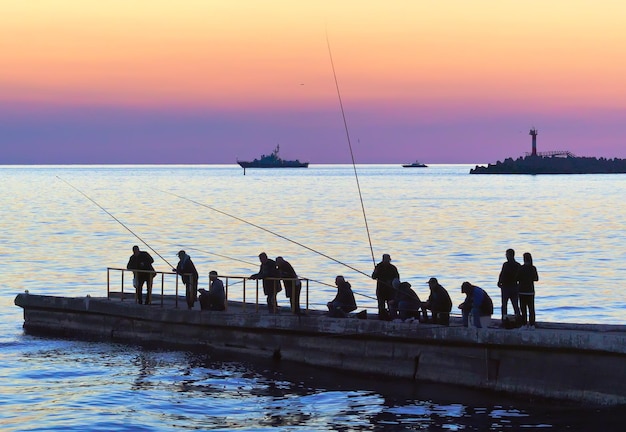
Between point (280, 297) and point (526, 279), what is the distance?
15152 millimetres

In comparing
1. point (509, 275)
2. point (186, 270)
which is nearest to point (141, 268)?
point (186, 270)

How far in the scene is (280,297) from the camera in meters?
34.4

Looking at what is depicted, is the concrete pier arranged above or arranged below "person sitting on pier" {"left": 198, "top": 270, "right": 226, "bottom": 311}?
below

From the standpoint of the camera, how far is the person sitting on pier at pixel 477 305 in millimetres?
19734

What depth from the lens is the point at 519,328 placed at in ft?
64.7

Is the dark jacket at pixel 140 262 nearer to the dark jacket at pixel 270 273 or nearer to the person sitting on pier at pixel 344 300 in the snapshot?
the dark jacket at pixel 270 273

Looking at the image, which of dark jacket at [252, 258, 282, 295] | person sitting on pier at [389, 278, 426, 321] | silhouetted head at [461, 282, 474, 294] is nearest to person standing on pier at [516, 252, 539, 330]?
silhouetted head at [461, 282, 474, 294]

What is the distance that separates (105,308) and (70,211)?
3318 inches

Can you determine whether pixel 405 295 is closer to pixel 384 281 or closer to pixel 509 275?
pixel 384 281

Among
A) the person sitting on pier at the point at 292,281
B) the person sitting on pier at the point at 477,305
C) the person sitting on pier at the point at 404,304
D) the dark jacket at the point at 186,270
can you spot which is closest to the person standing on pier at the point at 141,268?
the dark jacket at the point at 186,270

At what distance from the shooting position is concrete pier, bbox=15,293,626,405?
17.9 m

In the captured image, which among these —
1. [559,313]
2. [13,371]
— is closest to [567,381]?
[13,371]

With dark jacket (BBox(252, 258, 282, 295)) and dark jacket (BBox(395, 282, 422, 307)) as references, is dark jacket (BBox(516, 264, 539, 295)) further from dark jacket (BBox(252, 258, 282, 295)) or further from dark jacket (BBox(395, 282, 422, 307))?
dark jacket (BBox(252, 258, 282, 295))

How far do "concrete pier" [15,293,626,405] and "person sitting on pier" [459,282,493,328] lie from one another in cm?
53
